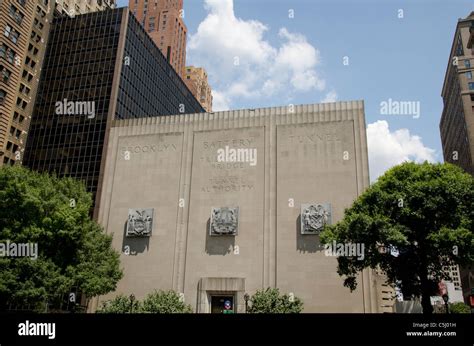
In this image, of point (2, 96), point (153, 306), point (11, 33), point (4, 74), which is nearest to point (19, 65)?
point (4, 74)

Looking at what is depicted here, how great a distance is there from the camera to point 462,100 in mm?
102812

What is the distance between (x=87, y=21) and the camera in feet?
260

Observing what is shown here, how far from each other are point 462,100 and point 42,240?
100844 mm

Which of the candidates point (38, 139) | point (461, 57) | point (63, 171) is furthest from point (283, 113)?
point (461, 57)

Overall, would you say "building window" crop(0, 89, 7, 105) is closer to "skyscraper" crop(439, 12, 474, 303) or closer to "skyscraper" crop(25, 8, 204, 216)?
"skyscraper" crop(25, 8, 204, 216)

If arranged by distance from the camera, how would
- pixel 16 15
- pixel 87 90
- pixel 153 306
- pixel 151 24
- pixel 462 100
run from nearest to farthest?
pixel 153 306 < pixel 16 15 < pixel 87 90 < pixel 462 100 < pixel 151 24

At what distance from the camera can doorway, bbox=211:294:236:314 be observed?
4421 centimetres

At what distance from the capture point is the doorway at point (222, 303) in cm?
4421

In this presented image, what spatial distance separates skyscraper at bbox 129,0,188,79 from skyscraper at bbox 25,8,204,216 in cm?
6003

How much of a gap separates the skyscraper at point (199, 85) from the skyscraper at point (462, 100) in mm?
80845

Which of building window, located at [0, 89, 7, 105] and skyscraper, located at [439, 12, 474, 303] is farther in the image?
skyscraper, located at [439, 12, 474, 303]

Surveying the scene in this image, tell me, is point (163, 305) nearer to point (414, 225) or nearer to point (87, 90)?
point (414, 225)

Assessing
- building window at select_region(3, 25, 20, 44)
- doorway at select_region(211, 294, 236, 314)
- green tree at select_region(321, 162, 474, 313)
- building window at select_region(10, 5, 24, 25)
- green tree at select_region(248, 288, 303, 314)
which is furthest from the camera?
building window at select_region(10, 5, 24, 25)

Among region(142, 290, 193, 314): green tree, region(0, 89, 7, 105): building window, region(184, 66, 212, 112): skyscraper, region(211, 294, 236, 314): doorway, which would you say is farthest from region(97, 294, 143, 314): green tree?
region(184, 66, 212, 112): skyscraper
